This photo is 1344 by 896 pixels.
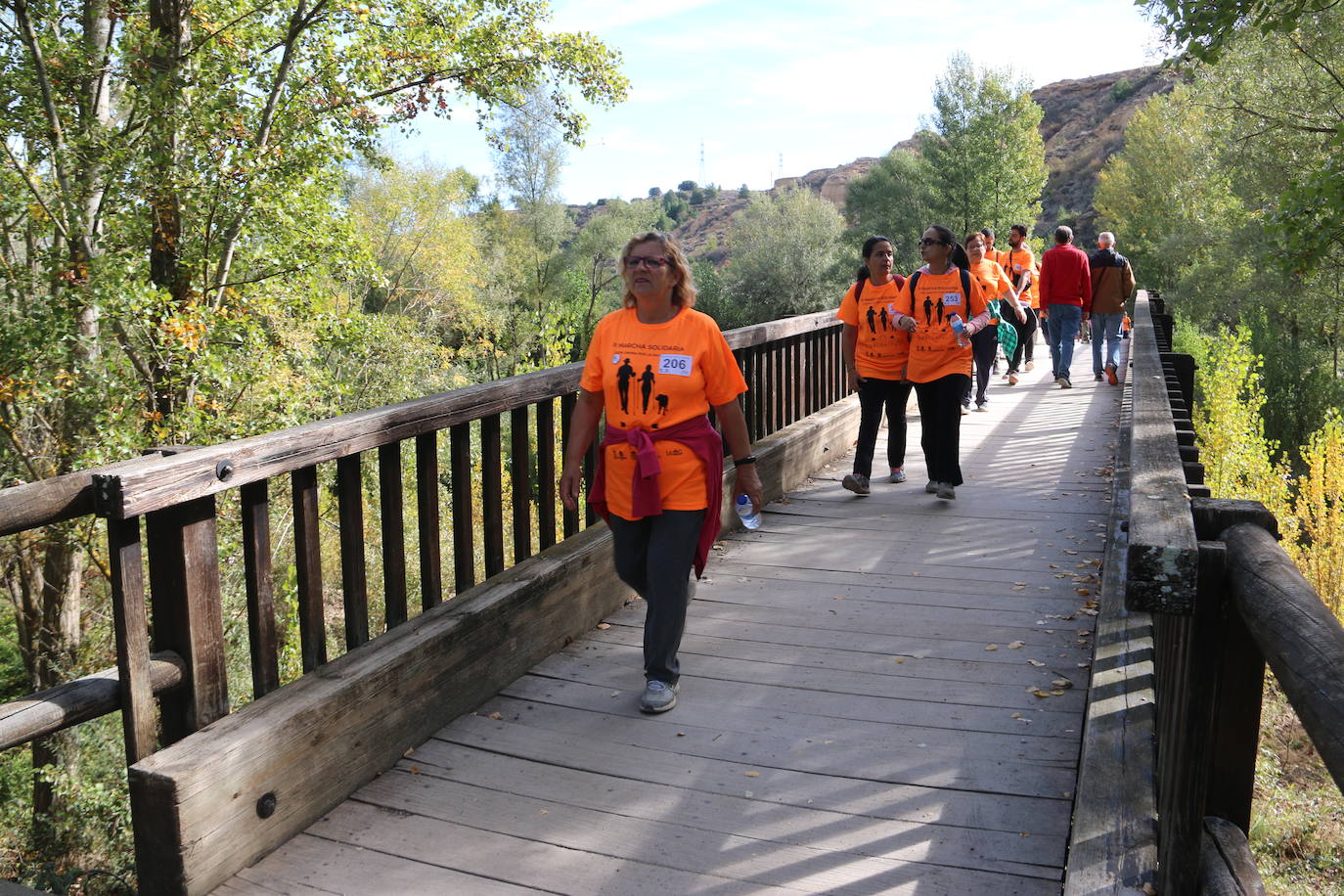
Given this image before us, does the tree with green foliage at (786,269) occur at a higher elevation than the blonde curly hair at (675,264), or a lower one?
higher

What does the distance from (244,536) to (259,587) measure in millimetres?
196

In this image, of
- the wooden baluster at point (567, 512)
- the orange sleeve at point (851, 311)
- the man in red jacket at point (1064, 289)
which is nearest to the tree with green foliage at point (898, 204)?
the man in red jacket at point (1064, 289)

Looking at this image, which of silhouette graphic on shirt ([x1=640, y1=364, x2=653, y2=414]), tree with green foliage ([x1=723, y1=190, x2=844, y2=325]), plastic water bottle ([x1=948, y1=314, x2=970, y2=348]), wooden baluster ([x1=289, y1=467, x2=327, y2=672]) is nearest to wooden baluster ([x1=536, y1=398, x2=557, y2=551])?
silhouette graphic on shirt ([x1=640, y1=364, x2=653, y2=414])

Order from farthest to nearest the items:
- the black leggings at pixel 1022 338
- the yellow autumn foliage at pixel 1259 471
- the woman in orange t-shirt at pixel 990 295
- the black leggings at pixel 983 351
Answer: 1. the black leggings at pixel 1022 338
2. the yellow autumn foliage at pixel 1259 471
3. the black leggings at pixel 983 351
4. the woman in orange t-shirt at pixel 990 295

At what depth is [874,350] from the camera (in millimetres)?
8016

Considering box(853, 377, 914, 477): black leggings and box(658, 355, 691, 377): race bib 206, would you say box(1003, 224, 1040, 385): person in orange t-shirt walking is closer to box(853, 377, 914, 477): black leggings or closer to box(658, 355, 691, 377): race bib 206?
box(853, 377, 914, 477): black leggings

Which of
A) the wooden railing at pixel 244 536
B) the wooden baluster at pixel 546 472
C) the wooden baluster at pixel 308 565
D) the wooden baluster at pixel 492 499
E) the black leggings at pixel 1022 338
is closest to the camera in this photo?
the wooden railing at pixel 244 536

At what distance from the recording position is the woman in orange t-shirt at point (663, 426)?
14.1 feet

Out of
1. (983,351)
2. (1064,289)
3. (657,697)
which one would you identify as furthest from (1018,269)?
(657,697)

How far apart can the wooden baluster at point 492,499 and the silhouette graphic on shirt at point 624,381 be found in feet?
2.19

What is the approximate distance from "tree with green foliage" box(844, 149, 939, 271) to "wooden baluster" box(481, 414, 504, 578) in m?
65.0

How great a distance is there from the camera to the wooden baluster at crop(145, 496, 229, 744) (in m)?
3.22

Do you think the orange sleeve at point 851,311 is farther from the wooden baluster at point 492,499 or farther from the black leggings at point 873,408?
the wooden baluster at point 492,499

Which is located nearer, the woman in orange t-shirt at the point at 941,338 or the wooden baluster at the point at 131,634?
the wooden baluster at the point at 131,634
